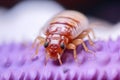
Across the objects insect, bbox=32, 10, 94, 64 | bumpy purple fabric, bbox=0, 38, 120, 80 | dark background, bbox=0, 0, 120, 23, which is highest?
dark background, bbox=0, 0, 120, 23

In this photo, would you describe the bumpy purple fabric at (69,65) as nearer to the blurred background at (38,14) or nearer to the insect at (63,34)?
the insect at (63,34)

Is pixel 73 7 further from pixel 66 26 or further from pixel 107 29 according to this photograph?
pixel 66 26

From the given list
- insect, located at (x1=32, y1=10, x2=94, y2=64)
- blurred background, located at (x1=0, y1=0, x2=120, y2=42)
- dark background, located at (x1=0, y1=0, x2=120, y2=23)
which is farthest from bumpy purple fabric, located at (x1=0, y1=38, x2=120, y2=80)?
dark background, located at (x1=0, y1=0, x2=120, y2=23)

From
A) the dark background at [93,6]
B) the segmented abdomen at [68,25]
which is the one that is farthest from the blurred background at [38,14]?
the segmented abdomen at [68,25]

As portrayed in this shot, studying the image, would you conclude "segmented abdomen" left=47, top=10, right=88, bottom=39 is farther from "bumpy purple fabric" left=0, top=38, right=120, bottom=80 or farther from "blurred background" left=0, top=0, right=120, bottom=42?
"blurred background" left=0, top=0, right=120, bottom=42

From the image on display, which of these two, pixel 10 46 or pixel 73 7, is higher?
pixel 73 7

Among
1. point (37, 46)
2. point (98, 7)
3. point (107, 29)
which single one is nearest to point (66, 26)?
point (37, 46)
